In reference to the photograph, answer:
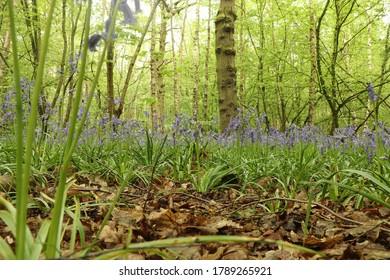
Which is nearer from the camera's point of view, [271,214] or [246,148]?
[271,214]

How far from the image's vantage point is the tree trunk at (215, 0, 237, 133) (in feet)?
16.8

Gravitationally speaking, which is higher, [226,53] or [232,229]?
[226,53]

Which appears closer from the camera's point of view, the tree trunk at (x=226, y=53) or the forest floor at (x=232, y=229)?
the forest floor at (x=232, y=229)

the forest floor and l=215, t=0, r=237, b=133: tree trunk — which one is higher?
l=215, t=0, r=237, b=133: tree trunk

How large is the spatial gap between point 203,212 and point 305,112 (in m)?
17.0

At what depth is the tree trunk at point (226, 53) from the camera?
511cm

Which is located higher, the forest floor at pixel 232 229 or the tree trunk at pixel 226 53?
the tree trunk at pixel 226 53

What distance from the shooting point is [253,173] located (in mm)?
2928

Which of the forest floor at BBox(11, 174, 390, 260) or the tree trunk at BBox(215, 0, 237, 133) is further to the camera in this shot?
the tree trunk at BBox(215, 0, 237, 133)

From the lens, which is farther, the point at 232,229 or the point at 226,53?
the point at 226,53

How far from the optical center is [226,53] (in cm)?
514

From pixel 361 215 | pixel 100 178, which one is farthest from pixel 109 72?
pixel 361 215
